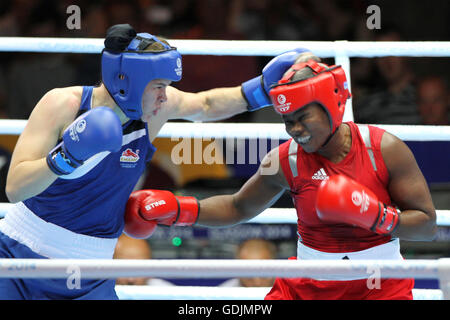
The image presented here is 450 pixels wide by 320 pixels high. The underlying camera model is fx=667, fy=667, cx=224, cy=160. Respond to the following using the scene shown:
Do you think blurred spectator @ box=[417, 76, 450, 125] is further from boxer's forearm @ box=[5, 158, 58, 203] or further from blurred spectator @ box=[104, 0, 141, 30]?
boxer's forearm @ box=[5, 158, 58, 203]

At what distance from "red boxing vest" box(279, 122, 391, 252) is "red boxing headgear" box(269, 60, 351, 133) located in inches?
5.0

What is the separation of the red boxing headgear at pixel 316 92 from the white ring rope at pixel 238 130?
1.76 ft

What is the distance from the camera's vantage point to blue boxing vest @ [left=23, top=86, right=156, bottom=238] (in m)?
2.29

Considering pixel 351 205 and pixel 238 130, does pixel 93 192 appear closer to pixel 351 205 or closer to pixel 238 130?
pixel 238 130

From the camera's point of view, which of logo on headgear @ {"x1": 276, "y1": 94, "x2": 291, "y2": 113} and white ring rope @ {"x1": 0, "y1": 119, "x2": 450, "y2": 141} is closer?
logo on headgear @ {"x1": 276, "y1": 94, "x2": 291, "y2": 113}

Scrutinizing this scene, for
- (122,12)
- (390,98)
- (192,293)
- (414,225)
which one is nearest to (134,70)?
(192,293)

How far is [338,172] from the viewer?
7.48 feet

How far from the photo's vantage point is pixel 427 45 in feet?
9.19

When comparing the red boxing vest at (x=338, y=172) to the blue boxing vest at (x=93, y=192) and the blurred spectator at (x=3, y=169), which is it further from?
the blurred spectator at (x=3, y=169)

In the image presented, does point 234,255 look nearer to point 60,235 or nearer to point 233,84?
point 233,84

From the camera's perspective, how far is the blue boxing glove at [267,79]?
2.55m

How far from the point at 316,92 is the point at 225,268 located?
2.55 ft

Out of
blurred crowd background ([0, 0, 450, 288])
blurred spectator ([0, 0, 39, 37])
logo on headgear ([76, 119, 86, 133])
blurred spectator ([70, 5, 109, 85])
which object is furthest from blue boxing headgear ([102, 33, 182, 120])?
blurred spectator ([0, 0, 39, 37])
